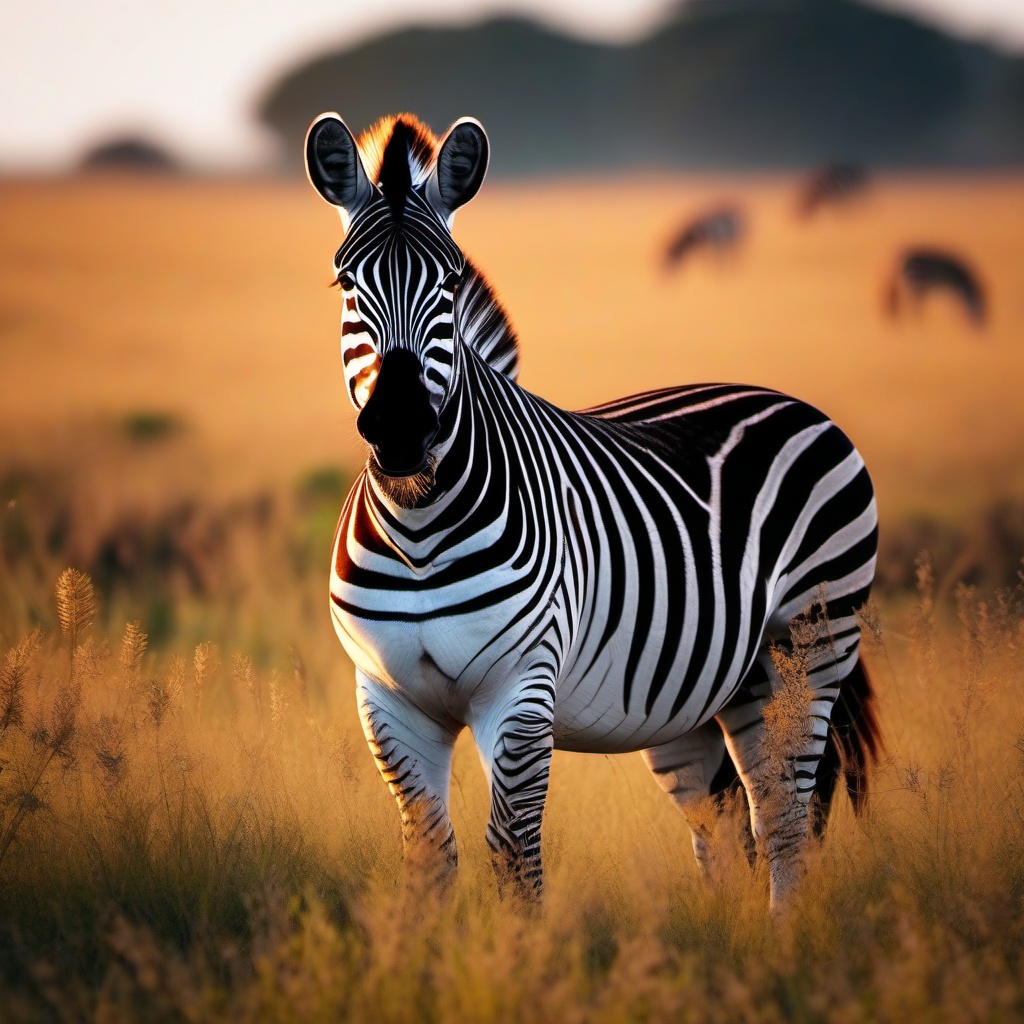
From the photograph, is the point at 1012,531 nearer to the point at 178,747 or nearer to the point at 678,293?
the point at 178,747

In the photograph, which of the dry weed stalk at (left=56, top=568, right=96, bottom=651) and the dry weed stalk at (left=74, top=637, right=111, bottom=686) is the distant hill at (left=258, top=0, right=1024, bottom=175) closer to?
the dry weed stalk at (left=74, top=637, right=111, bottom=686)

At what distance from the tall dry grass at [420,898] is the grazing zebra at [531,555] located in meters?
0.33

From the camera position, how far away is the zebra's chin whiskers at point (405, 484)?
3638 millimetres

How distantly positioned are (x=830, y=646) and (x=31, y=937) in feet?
9.82

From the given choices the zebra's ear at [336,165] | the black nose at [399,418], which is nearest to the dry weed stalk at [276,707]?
the black nose at [399,418]

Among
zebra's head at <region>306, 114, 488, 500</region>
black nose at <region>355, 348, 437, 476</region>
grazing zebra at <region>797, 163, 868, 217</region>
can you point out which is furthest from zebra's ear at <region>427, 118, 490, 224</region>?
grazing zebra at <region>797, 163, 868, 217</region>

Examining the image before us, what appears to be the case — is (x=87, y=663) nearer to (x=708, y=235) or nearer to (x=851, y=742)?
(x=851, y=742)

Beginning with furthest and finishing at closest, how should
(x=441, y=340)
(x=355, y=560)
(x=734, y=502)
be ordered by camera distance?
(x=734, y=502), (x=355, y=560), (x=441, y=340)

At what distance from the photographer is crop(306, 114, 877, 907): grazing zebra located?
368 centimetres

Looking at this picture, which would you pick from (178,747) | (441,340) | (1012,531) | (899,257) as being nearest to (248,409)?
(1012,531)

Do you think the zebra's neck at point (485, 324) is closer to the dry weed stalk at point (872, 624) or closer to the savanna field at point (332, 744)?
the savanna field at point (332, 744)

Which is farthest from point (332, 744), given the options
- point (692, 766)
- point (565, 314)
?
point (565, 314)

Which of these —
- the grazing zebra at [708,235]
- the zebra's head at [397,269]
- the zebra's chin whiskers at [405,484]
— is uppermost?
the grazing zebra at [708,235]

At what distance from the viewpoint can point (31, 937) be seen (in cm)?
394
